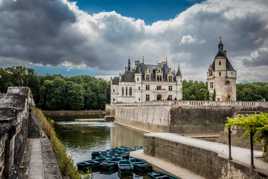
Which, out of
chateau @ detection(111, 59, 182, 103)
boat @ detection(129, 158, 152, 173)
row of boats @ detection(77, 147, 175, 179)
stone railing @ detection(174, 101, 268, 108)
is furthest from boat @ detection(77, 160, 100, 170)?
chateau @ detection(111, 59, 182, 103)

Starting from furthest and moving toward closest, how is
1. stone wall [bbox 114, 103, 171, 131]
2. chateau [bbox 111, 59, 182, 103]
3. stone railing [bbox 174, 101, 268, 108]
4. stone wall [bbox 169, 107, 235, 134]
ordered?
chateau [bbox 111, 59, 182, 103]
stone railing [bbox 174, 101, 268, 108]
stone wall [bbox 114, 103, 171, 131]
stone wall [bbox 169, 107, 235, 134]

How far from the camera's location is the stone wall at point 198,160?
1361cm

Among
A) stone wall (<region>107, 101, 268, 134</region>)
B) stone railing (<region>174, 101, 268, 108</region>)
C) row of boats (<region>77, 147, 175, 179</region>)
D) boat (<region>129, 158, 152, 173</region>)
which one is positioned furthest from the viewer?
stone railing (<region>174, 101, 268, 108</region>)

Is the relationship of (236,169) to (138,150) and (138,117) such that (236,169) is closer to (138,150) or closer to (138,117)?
(138,150)

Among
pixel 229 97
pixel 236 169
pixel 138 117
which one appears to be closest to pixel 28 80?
pixel 138 117

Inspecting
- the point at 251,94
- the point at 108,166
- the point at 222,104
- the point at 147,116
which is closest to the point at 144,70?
the point at 147,116

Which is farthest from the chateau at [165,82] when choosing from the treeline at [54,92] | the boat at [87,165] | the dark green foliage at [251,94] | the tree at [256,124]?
the tree at [256,124]

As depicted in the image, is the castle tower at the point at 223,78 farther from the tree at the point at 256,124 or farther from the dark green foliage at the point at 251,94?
the tree at the point at 256,124

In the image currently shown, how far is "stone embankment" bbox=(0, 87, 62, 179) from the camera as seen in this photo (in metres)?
4.62

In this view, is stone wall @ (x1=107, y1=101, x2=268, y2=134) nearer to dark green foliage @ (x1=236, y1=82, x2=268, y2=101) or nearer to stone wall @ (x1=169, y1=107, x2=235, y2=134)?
stone wall @ (x1=169, y1=107, x2=235, y2=134)

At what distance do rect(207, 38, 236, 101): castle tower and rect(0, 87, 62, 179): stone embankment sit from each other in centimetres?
5570

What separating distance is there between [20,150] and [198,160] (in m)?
11.5

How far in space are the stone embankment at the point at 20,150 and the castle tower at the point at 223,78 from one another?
55.7 m

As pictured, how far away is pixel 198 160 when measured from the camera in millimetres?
17672
